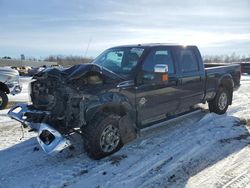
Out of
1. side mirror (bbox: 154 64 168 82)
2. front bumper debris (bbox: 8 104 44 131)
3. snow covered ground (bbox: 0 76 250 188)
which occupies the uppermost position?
side mirror (bbox: 154 64 168 82)

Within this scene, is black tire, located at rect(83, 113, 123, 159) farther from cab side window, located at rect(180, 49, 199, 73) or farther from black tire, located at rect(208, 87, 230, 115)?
black tire, located at rect(208, 87, 230, 115)

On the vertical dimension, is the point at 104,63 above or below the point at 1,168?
above

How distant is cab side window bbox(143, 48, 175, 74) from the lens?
5.88 meters

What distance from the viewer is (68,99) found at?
4922 millimetres

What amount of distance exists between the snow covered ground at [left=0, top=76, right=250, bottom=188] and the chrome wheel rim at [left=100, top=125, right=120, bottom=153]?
17cm

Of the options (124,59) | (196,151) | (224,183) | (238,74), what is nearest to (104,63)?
(124,59)

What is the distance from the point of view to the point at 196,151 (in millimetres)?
5449

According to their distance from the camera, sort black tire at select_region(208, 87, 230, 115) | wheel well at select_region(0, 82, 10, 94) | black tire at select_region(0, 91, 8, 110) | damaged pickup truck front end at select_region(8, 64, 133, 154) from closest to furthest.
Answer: damaged pickup truck front end at select_region(8, 64, 133, 154), black tire at select_region(208, 87, 230, 115), black tire at select_region(0, 91, 8, 110), wheel well at select_region(0, 82, 10, 94)

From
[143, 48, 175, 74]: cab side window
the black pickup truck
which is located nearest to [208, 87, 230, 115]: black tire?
the black pickup truck

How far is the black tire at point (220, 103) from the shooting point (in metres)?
8.35

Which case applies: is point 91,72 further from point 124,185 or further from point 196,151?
point 196,151

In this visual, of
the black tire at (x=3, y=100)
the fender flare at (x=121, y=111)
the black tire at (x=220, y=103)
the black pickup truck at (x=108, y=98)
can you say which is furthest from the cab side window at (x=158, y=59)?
the black tire at (x=3, y=100)

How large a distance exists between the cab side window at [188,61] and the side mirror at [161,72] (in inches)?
34.4

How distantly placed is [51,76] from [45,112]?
0.61 meters
